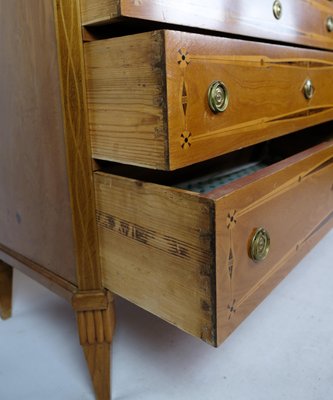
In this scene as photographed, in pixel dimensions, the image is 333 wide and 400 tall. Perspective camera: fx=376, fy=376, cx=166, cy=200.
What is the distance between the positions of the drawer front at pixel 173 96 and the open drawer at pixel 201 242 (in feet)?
0.18

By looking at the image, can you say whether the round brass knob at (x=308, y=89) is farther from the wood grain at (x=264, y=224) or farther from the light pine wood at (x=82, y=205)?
the light pine wood at (x=82, y=205)

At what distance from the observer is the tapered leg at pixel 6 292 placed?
898 millimetres

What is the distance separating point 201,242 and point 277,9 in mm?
517

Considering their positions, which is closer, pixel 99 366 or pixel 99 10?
pixel 99 10

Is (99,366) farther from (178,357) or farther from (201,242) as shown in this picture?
(201,242)

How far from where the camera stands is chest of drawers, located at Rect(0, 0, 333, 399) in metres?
0.45

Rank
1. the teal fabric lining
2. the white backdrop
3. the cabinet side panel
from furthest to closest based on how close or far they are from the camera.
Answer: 1. the teal fabric lining
2. the white backdrop
3. the cabinet side panel

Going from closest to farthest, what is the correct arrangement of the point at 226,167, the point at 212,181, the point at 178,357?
the point at 178,357, the point at 212,181, the point at 226,167

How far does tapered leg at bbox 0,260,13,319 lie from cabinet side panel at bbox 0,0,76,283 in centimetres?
20

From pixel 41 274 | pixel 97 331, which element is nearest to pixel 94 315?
pixel 97 331

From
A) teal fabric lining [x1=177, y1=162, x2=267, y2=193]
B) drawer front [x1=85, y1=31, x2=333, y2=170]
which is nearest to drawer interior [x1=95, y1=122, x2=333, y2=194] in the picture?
teal fabric lining [x1=177, y1=162, x2=267, y2=193]

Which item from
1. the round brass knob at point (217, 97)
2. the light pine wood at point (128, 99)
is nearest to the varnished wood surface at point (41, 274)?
the light pine wood at point (128, 99)

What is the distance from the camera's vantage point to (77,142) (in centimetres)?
54

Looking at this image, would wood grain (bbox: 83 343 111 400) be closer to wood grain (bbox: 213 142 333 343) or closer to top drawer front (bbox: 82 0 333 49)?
wood grain (bbox: 213 142 333 343)
